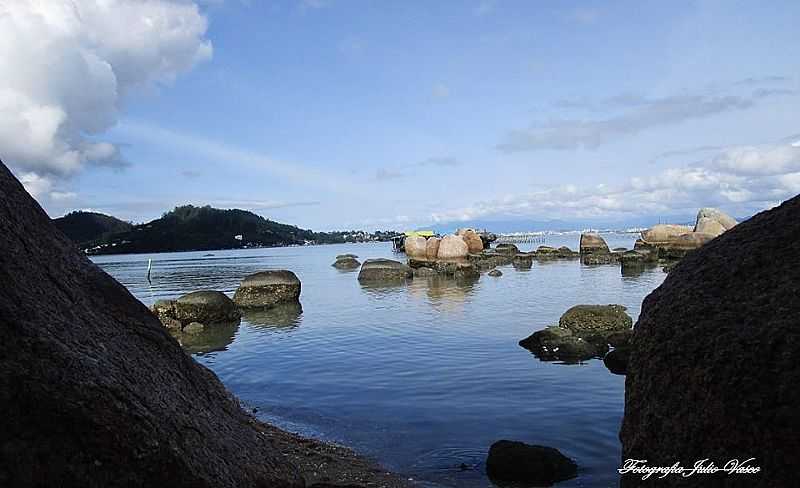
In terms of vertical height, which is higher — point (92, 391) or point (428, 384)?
point (92, 391)

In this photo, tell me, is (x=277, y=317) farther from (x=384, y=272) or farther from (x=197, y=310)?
(x=384, y=272)

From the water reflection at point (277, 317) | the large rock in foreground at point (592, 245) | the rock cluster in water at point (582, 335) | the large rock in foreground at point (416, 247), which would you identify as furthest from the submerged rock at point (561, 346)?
the large rock in foreground at point (592, 245)

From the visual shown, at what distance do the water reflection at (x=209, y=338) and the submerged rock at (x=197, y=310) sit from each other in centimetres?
54

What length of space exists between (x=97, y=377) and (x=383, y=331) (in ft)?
62.8

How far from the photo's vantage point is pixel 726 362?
357 centimetres

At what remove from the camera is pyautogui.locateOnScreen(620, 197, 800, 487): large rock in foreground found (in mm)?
3285

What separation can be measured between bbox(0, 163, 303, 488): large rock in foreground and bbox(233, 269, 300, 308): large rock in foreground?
27.5 meters

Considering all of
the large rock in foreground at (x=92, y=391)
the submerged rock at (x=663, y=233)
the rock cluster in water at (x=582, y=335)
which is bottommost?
the rock cluster in water at (x=582, y=335)

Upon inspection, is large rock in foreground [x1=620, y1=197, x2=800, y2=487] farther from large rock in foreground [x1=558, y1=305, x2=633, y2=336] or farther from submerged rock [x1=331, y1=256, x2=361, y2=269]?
submerged rock [x1=331, y1=256, x2=361, y2=269]

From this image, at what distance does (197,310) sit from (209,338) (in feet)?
11.2

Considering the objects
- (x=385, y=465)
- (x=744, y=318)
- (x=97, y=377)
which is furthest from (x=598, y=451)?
(x=97, y=377)

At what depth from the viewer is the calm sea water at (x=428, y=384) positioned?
9500 millimetres

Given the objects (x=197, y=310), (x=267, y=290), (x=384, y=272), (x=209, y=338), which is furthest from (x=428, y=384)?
(x=384, y=272)

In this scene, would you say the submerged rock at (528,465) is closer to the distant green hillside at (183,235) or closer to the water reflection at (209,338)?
the water reflection at (209,338)
